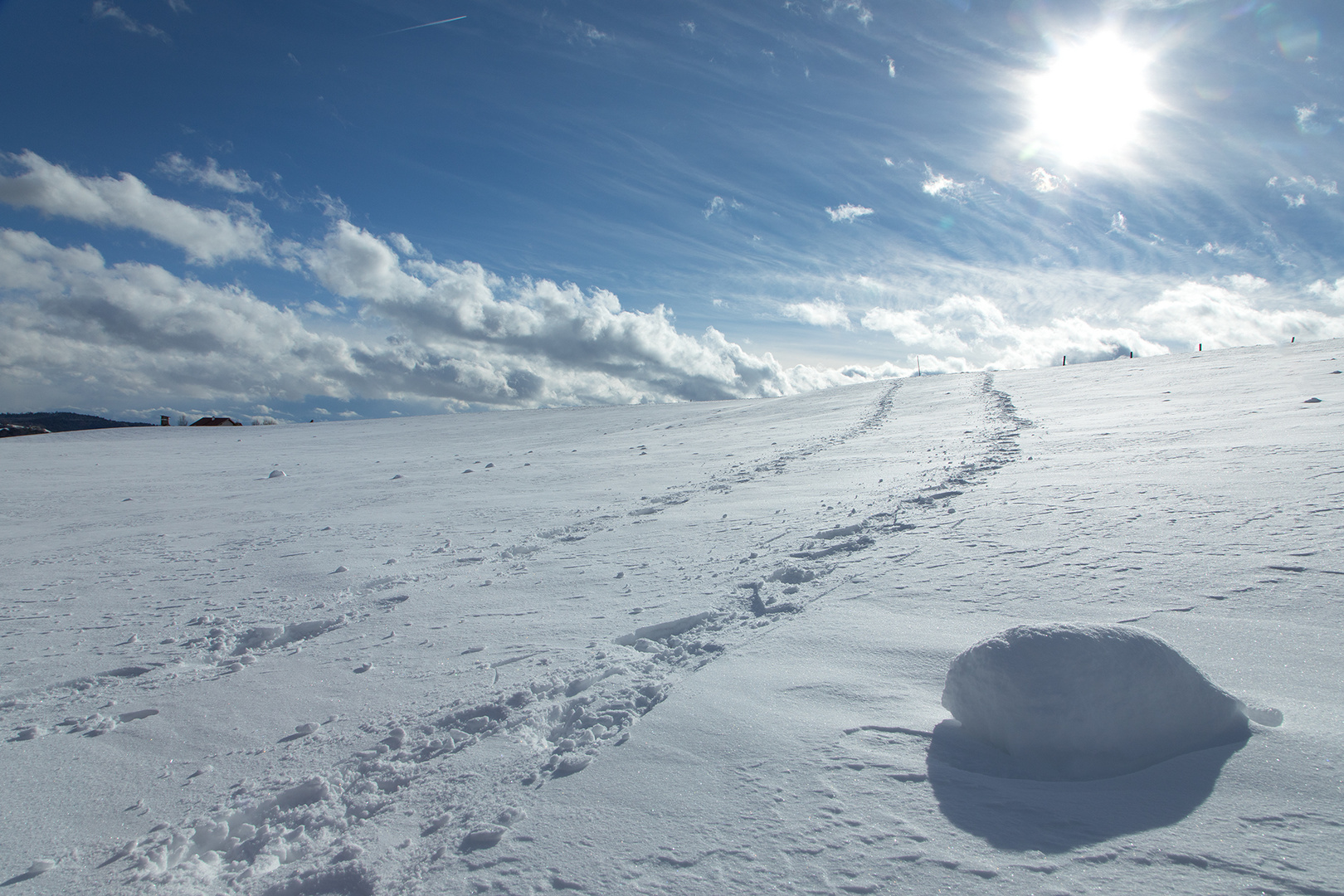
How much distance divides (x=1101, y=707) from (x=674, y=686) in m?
1.37

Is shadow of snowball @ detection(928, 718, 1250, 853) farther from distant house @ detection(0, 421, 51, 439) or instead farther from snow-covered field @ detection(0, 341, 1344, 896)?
distant house @ detection(0, 421, 51, 439)

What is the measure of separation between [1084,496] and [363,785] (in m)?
4.69

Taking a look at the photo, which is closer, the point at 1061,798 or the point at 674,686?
the point at 1061,798

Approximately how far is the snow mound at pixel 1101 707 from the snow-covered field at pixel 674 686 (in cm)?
5

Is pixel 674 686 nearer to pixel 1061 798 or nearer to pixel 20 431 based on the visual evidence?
pixel 1061 798

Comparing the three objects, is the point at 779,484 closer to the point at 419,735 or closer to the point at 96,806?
the point at 419,735

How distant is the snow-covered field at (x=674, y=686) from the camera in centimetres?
154

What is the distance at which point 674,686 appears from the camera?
7.92 ft

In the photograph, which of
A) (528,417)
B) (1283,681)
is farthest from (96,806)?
(528,417)

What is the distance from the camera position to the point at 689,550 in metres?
4.39

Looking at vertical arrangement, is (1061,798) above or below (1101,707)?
below

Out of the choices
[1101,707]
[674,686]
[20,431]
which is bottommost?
[674,686]

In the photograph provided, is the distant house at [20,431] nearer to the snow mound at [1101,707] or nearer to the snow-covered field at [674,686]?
the snow-covered field at [674,686]

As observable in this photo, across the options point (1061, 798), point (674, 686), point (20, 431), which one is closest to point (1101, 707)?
point (1061, 798)
